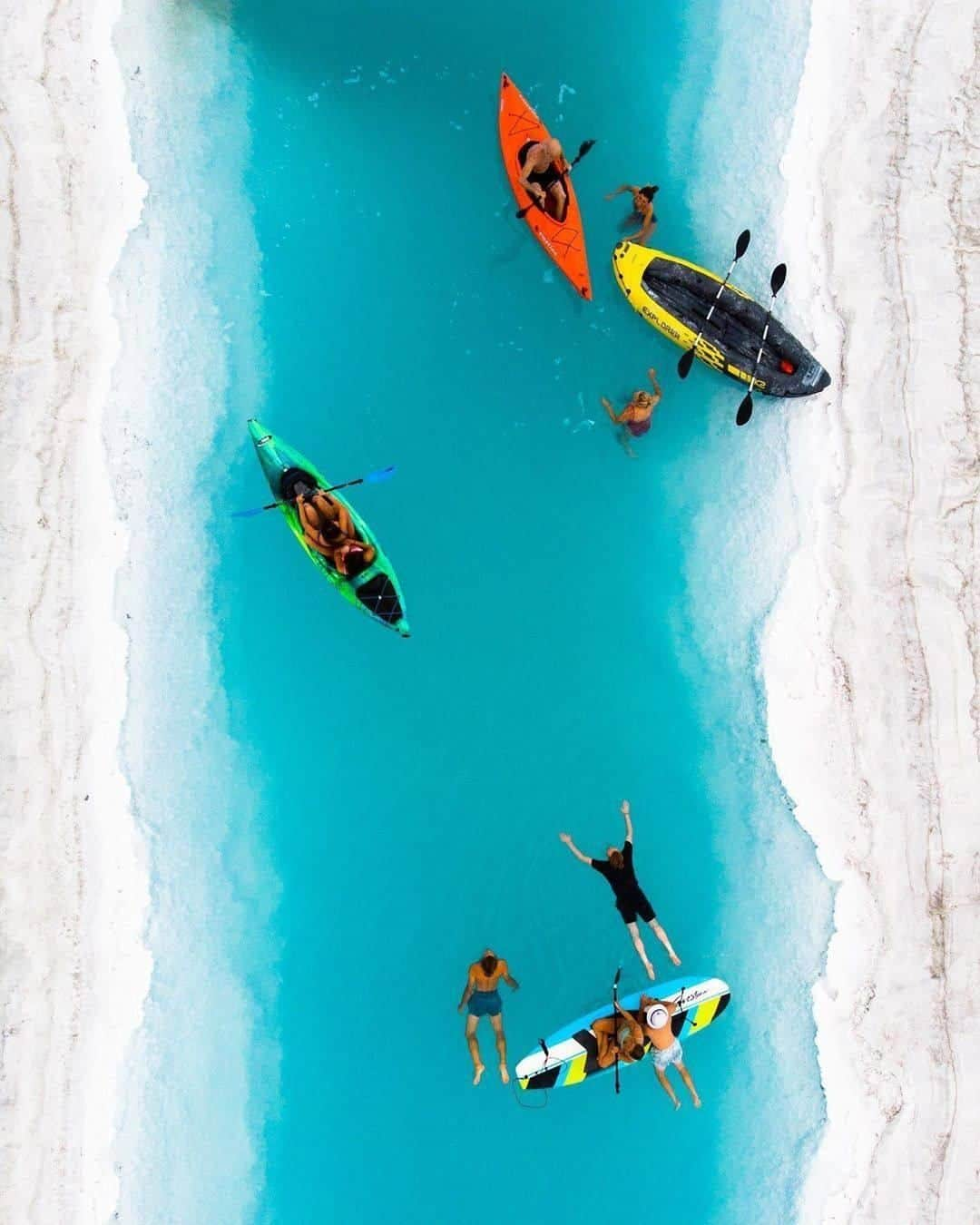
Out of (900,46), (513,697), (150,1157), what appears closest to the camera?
(150,1157)

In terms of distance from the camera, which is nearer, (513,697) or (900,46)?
(513,697)

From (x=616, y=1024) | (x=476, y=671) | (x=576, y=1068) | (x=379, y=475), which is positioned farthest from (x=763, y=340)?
(x=576, y=1068)

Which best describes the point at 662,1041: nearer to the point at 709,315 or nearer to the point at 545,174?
the point at 709,315

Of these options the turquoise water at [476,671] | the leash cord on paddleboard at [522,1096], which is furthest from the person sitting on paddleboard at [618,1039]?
the leash cord on paddleboard at [522,1096]

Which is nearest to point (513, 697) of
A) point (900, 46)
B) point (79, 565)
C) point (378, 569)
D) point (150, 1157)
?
point (378, 569)

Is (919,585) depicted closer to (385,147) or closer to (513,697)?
(513,697)

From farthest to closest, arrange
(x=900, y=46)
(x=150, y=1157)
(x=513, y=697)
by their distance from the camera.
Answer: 1. (x=900, y=46)
2. (x=513, y=697)
3. (x=150, y=1157)
